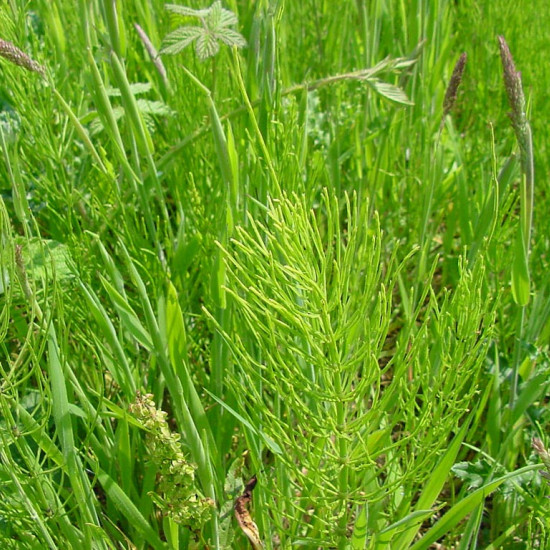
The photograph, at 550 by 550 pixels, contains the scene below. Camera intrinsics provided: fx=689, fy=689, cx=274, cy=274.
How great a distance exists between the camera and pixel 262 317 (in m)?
0.92

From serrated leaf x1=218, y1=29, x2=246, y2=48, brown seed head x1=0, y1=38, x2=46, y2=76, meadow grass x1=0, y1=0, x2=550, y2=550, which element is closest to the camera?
meadow grass x1=0, y1=0, x2=550, y2=550

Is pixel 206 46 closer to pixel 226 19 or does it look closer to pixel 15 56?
pixel 226 19

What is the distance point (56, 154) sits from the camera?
120 centimetres

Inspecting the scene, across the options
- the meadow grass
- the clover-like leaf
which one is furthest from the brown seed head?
the clover-like leaf

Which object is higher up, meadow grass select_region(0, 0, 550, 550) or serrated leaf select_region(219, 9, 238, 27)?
serrated leaf select_region(219, 9, 238, 27)

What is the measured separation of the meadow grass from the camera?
701mm

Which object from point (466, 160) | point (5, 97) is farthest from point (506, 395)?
point (5, 97)

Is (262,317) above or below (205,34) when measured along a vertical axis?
below

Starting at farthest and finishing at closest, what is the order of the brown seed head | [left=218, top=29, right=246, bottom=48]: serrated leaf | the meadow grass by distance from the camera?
[left=218, top=29, right=246, bottom=48]: serrated leaf < the brown seed head < the meadow grass

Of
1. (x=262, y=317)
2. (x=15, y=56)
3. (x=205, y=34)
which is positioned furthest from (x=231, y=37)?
(x=262, y=317)

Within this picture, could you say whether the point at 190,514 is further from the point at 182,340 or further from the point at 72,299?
the point at 72,299

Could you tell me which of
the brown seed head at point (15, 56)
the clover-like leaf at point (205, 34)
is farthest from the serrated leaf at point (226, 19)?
the brown seed head at point (15, 56)

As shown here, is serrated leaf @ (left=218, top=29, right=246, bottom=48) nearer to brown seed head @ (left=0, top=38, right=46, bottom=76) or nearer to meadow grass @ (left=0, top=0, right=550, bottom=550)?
meadow grass @ (left=0, top=0, right=550, bottom=550)

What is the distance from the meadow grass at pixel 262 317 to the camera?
701mm
